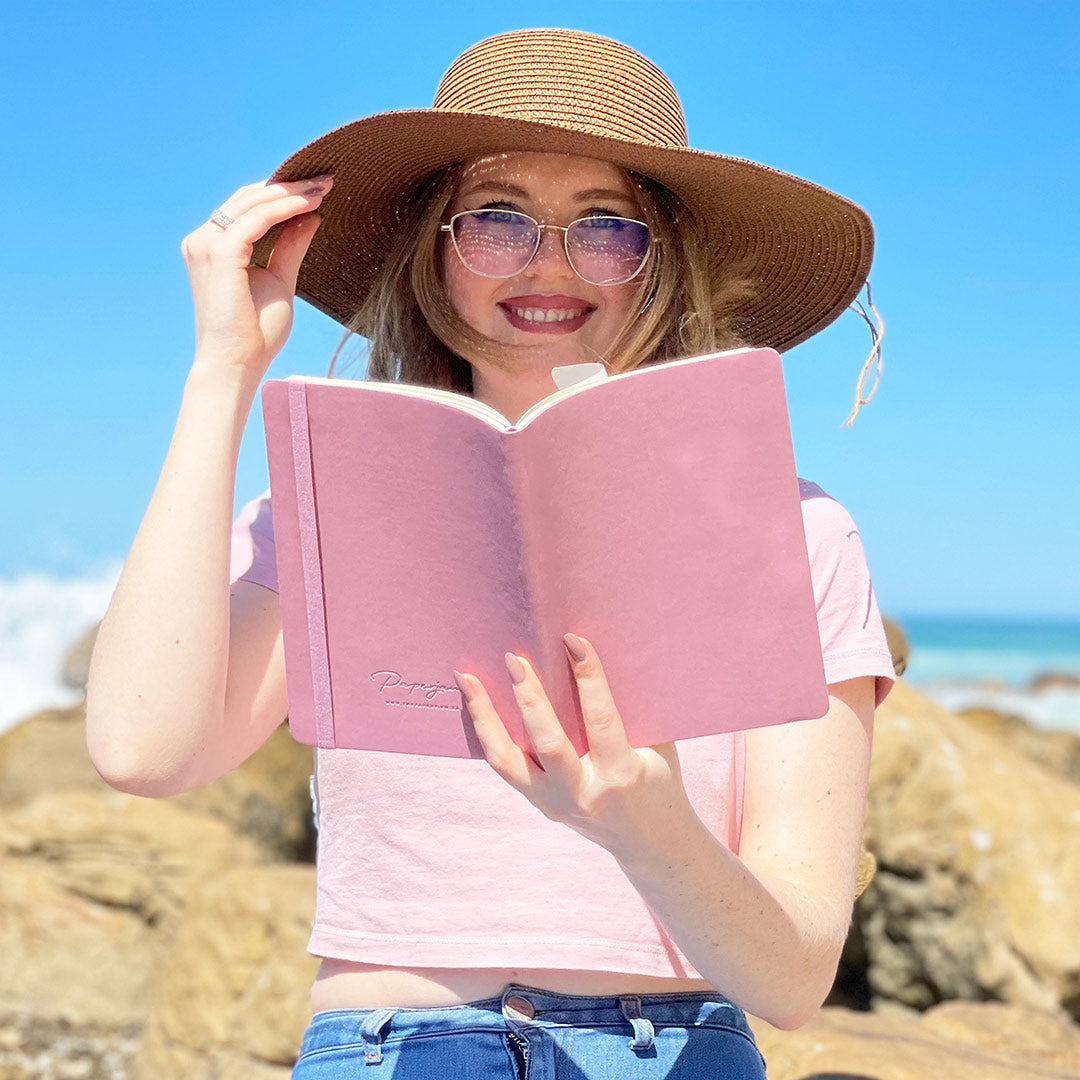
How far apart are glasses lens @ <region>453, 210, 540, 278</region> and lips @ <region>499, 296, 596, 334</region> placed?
58mm

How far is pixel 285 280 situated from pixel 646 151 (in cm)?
56

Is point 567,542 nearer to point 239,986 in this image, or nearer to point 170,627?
point 170,627

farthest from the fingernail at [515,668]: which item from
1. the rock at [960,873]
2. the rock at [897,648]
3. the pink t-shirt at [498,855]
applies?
the rock at [960,873]

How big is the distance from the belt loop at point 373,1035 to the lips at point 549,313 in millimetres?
1007

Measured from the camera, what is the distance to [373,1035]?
67.3 inches

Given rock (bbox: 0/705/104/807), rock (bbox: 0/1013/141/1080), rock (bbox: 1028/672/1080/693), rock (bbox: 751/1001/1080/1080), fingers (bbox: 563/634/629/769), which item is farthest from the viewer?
rock (bbox: 1028/672/1080/693)

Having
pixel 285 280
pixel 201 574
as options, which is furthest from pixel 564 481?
pixel 285 280

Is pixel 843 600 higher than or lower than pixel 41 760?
lower

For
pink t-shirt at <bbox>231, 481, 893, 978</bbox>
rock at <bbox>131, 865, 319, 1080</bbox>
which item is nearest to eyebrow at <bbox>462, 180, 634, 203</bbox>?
pink t-shirt at <bbox>231, 481, 893, 978</bbox>

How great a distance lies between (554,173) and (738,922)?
1154 mm

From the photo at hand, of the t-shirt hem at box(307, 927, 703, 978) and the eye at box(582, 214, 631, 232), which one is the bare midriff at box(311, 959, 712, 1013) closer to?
the t-shirt hem at box(307, 927, 703, 978)

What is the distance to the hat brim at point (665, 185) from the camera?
77.5 inches

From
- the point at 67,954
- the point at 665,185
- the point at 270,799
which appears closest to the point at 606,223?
the point at 665,185

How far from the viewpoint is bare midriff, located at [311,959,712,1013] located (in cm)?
172
